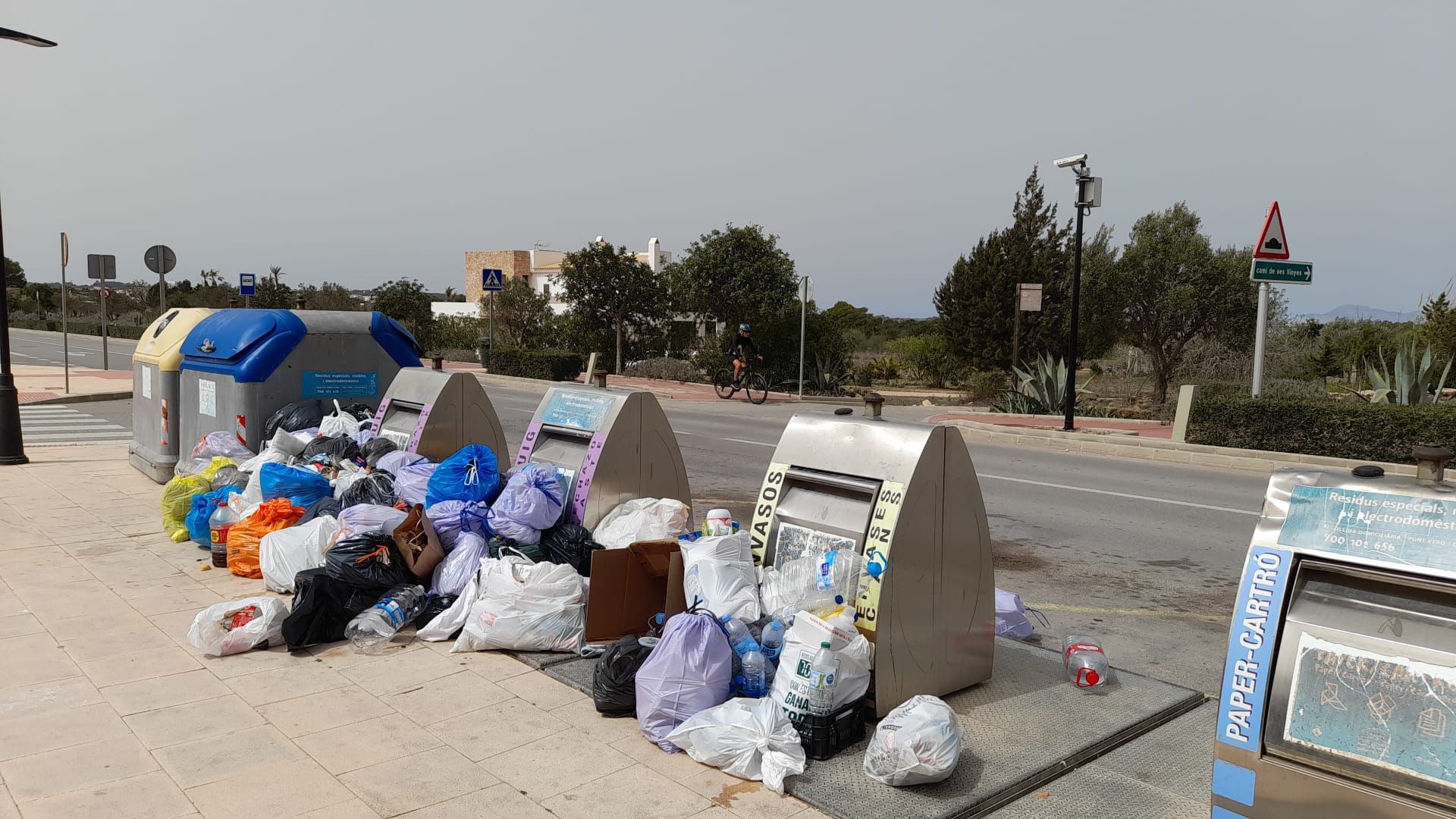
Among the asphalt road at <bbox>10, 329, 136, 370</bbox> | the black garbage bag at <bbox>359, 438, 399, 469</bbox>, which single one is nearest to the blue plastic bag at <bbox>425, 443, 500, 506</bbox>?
the black garbage bag at <bbox>359, 438, 399, 469</bbox>

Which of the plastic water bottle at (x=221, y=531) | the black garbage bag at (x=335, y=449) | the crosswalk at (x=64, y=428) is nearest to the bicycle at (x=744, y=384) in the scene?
the crosswalk at (x=64, y=428)

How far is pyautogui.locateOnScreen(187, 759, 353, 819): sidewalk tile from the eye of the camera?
337cm

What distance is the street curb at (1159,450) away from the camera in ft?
39.8

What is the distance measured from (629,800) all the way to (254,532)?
13.2 feet

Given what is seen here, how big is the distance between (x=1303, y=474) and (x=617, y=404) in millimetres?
3842

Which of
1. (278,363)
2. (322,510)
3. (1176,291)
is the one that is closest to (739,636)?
(322,510)

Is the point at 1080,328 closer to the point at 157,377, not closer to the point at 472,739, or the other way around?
the point at 157,377

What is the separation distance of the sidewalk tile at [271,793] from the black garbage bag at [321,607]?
1.39 metres

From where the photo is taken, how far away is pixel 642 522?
5.56 metres

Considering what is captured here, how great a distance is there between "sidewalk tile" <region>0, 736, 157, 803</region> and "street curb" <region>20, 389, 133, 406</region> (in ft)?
56.7

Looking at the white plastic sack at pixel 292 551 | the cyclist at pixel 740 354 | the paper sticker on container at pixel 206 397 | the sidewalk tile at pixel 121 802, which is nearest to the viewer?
the sidewalk tile at pixel 121 802

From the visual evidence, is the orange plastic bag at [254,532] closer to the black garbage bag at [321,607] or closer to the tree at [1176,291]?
the black garbage bag at [321,607]

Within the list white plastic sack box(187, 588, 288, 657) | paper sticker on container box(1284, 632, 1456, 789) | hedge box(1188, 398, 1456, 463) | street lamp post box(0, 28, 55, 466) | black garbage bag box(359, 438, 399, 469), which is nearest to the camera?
paper sticker on container box(1284, 632, 1456, 789)

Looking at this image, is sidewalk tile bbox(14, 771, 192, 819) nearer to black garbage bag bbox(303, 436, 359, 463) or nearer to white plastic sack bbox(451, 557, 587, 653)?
white plastic sack bbox(451, 557, 587, 653)
